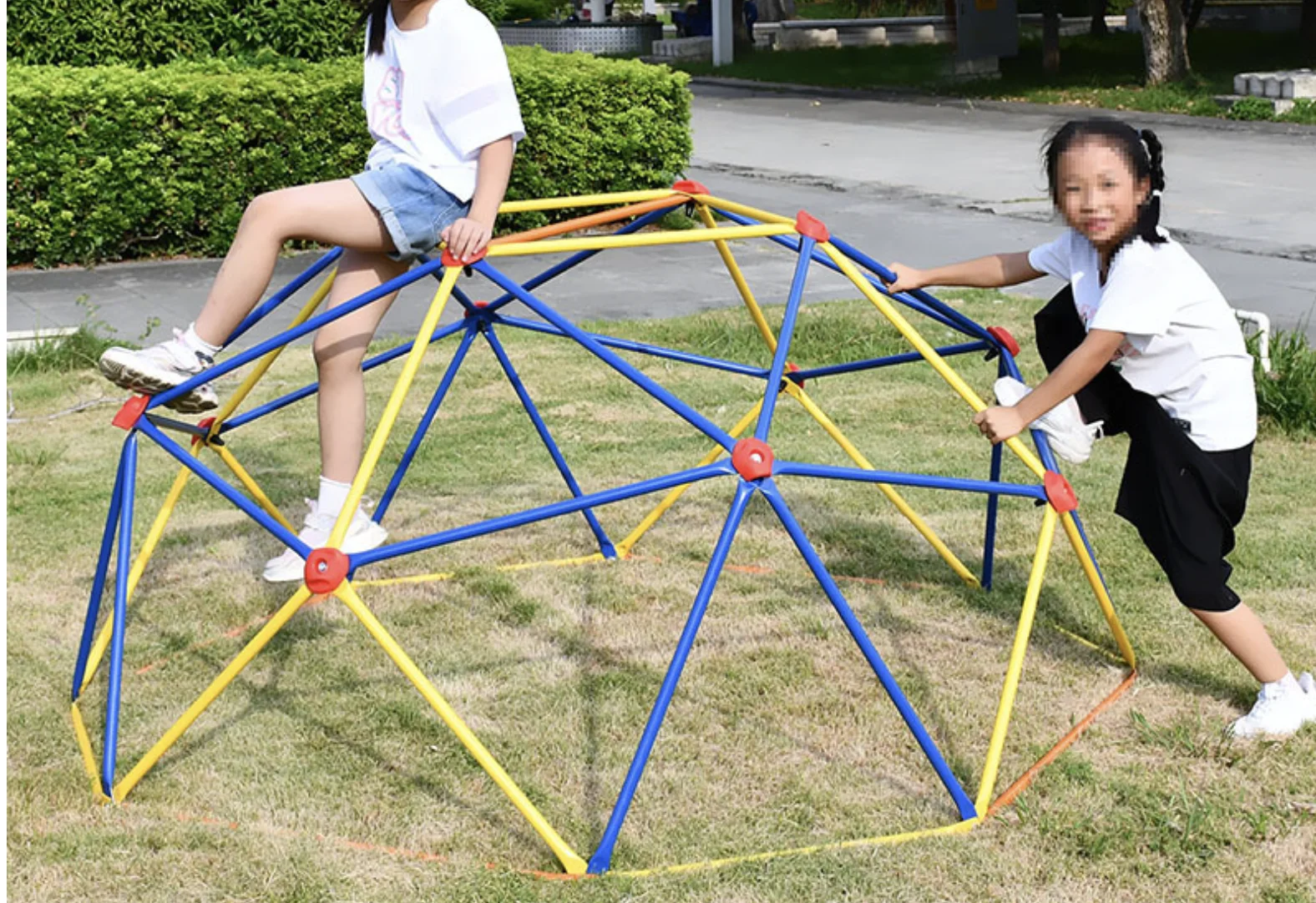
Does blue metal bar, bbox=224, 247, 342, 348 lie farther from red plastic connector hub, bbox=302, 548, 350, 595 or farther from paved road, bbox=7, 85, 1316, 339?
paved road, bbox=7, 85, 1316, 339

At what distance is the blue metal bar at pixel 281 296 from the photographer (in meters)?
3.37

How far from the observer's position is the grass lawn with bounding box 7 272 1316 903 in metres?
2.71

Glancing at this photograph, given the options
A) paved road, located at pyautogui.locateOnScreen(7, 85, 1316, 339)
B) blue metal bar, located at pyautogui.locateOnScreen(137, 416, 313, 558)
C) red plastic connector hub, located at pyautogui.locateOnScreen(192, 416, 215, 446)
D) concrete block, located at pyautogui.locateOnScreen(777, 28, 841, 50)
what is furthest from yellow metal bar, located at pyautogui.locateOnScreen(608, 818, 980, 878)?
concrete block, located at pyautogui.locateOnScreen(777, 28, 841, 50)

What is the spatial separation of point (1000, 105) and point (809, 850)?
54.3 ft

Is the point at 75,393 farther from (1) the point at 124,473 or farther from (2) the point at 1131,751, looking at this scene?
(2) the point at 1131,751

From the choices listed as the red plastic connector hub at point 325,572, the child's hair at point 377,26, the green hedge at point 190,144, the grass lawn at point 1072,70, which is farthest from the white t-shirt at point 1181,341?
the grass lawn at point 1072,70

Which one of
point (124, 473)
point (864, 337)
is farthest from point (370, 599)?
point (864, 337)

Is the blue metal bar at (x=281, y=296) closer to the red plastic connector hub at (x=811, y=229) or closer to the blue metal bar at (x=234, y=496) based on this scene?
the blue metal bar at (x=234, y=496)

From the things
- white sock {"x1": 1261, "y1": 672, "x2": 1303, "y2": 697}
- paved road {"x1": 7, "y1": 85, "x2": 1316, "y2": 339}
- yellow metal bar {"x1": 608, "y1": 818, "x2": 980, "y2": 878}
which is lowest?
yellow metal bar {"x1": 608, "y1": 818, "x2": 980, "y2": 878}

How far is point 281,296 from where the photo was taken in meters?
3.64

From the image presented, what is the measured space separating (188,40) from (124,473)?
25.4 feet

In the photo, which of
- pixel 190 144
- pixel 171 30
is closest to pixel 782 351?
pixel 190 144

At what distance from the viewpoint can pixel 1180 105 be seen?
53.6 ft

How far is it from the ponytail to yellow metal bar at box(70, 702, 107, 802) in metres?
2.31
